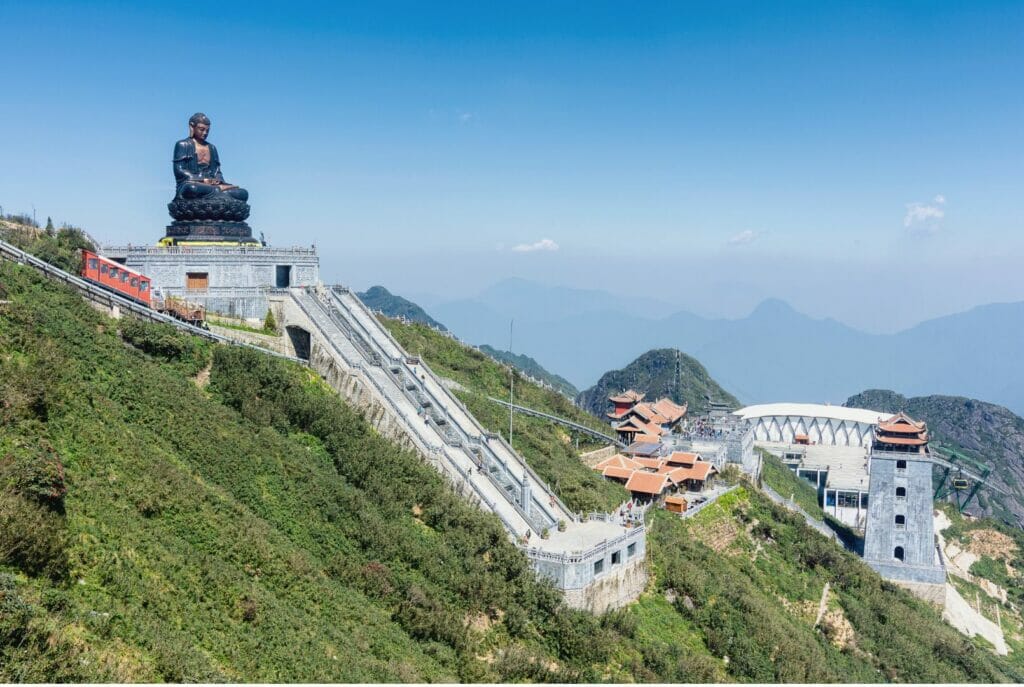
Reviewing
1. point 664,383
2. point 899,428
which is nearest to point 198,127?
point 899,428

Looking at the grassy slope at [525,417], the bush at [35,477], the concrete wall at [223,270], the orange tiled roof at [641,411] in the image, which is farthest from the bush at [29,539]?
the orange tiled roof at [641,411]

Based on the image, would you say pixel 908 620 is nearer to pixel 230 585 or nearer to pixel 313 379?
pixel 313 379

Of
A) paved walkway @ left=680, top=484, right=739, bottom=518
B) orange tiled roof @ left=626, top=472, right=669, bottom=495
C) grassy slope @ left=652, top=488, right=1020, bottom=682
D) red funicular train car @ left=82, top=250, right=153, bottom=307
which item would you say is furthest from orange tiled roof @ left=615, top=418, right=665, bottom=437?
red funicular train car @ left=82, top=250, right=153, bottom=307

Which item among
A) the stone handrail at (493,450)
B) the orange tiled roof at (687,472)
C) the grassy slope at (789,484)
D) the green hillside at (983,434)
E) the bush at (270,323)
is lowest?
the green hillside at (983,434)

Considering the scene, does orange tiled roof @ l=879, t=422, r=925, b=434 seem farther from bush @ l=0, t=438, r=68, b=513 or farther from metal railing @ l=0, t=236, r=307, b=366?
bush @ l=0, t=438, r=68, b=513

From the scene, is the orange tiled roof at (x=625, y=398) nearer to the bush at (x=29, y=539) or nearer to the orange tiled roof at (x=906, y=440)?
the orange tiled roof at (x=906, y=440)

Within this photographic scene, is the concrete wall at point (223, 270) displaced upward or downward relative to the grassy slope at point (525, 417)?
upward

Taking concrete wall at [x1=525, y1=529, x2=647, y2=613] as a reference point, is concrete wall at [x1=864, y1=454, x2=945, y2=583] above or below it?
below

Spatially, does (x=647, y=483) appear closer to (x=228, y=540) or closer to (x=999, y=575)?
(x=228, y=540)
